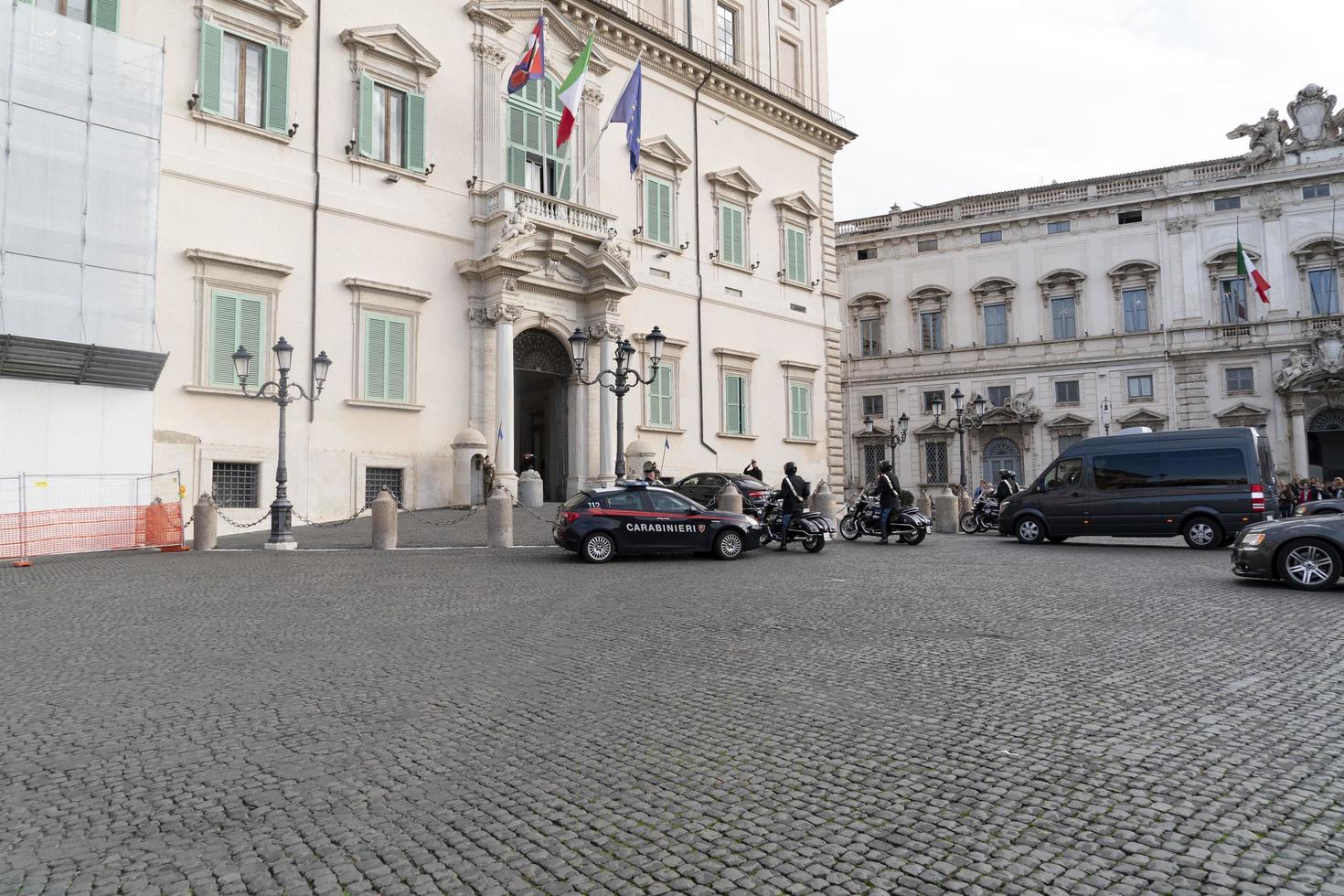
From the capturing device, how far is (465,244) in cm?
2441

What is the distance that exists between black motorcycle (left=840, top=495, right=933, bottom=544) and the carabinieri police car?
4432 millimetres

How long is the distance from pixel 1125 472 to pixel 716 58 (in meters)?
21.0

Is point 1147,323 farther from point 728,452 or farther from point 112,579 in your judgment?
point 112,579

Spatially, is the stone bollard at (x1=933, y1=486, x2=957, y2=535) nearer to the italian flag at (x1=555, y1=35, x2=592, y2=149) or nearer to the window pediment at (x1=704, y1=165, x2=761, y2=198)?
the window pediment at (x1=704, y1=165, x2=761, y2=198)

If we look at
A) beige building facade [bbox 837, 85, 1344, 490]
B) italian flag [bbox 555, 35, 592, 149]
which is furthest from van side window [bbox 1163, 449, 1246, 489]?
beige building facade [bbox 837, 85, 1344, 490]

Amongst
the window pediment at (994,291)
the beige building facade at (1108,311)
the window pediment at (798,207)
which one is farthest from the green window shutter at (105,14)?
the window pediment at (994,291)

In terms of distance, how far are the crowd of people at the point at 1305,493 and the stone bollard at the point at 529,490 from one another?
851 inches

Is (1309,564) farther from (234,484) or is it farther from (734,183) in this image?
(734,183)

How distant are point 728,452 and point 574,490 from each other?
6.25 m

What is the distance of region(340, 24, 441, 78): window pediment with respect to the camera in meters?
22.3

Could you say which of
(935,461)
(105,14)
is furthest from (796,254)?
(105,14)

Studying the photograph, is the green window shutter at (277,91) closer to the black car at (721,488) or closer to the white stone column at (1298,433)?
the black car at (721,488)

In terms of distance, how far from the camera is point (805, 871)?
131 inches

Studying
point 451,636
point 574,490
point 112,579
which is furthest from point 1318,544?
point 574,490
